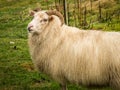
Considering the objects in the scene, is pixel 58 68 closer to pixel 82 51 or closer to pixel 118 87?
pixel 82 51

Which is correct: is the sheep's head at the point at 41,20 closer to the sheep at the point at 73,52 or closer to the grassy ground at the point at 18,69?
the sheep at the point at 73,52

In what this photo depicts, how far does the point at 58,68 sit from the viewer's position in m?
9.78

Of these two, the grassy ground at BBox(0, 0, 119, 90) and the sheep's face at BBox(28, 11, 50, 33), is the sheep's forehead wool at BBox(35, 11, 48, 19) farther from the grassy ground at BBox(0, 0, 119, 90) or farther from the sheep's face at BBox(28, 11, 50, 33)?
the grassy ground at BBox(0, 0, 119, 90)

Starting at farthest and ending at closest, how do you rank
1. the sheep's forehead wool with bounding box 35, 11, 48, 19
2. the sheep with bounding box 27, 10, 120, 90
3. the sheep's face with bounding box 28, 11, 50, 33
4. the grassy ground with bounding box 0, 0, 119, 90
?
the grassy ground with bounding box 0, 0, 119, 90, the sheep's forehead wool with bounding box 35, 11, 48, 19, the sheep's face with bounding box 28, 11, 50, 33, the sheep with bounding box 27, 10, 120, 90

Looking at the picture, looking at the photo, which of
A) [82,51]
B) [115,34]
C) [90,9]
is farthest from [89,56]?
[90,9]

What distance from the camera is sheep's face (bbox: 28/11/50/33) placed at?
9933 millimetres

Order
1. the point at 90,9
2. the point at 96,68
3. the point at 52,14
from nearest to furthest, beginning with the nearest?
the point at 96,68, the point at 52,14, the point at 90,9

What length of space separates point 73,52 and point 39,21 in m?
1.39

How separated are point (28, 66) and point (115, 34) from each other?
7.30m

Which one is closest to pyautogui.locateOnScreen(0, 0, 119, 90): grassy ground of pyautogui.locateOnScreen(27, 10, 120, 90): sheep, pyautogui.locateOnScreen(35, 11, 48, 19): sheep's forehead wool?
pyautogui.locateOnScreen(27, 10, 120, 90): sheep

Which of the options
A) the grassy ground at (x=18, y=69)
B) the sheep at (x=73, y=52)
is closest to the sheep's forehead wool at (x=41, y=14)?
the sheep at (x=73, y=52)

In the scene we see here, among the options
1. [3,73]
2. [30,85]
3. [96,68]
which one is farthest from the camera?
[3,73]

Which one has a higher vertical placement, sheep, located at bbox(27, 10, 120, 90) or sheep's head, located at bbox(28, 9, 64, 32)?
sheep's head, located at bbox(28, 9, 64, 32)

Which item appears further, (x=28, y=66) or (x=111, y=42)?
(x=28, y=66)
